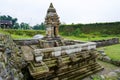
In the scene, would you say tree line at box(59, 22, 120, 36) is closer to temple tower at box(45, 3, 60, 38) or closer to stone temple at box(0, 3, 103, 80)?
temple tower at box(45, 3, 60, 38)

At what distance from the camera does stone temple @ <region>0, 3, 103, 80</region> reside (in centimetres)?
673

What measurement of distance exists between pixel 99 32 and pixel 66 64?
3151 centimetres

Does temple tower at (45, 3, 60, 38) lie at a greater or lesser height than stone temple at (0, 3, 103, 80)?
greater

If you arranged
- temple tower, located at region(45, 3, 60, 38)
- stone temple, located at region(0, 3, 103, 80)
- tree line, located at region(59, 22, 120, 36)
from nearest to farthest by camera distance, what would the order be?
stone temple, located at region(0, 3, 103, 80), temple tower, located at region(45, 3, 60, 38), tree line, located at region(59, 22, 120, 36)

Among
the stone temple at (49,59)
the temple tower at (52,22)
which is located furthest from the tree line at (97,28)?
the stone temple at (49,59)

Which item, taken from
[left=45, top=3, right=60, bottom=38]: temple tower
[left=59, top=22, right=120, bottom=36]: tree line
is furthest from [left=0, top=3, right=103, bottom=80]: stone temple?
[left=59, top=22, right=120, bottom=36]: tree line

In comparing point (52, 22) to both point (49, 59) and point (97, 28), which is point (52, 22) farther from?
point (97, 28)

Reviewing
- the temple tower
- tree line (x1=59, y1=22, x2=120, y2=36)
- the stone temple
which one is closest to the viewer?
the stone temple

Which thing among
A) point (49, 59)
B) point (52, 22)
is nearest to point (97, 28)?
point (52, 22)

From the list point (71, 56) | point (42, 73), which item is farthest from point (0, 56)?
point (71, 56)

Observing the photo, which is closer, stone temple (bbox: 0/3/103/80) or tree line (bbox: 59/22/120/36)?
stone temple (bbox: 0/3/103/80)

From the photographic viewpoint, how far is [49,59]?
8.52 metres

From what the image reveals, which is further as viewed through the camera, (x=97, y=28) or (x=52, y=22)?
(x=97, y=28)

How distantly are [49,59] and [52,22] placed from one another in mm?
5621
